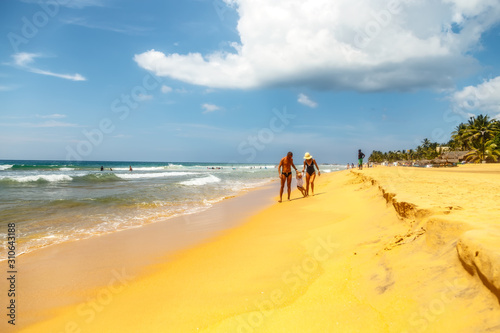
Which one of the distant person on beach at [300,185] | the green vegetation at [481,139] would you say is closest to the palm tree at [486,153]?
the green vegetation at [481,139]

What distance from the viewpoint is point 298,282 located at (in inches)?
127

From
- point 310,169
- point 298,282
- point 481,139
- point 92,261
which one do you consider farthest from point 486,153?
point 92,261

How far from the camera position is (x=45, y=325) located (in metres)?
2.86

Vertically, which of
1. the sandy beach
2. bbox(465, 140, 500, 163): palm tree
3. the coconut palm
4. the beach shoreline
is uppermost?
the coconut palm

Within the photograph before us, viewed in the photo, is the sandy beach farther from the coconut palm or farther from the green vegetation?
the coconut palm

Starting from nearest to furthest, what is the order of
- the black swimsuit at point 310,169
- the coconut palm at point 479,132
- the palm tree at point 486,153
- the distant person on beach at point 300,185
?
the black swimsuit at point 310,169
the distant person on beach at point 300,185
the palm tree at point 486,153
the coconut palm at point 479,132

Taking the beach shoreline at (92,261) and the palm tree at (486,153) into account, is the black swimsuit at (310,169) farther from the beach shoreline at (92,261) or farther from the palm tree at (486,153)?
the palm tree at (486,153)

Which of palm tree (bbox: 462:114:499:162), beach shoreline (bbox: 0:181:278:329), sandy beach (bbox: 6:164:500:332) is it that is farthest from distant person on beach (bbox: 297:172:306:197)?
palm tree (bbox: 462:114:499:162)

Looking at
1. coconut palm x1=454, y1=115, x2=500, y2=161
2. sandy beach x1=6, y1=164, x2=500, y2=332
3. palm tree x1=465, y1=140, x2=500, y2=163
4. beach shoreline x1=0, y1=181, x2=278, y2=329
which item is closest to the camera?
sandy beach x1=6, y1=164, x2=500, y2=332

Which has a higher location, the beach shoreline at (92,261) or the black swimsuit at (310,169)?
the black swimsuit at (310,169)

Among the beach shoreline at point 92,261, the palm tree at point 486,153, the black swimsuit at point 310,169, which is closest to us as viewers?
the beach shoreline at point 92,261

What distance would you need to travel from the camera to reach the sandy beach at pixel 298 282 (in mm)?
2141

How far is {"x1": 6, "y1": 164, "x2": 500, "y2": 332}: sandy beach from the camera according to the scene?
2.14 meters

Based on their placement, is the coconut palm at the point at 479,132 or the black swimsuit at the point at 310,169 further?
the coconut palm at the point at 479,132
